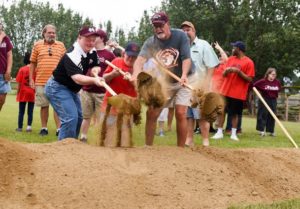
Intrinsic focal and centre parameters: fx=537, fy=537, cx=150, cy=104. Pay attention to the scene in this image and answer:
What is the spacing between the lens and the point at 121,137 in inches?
243

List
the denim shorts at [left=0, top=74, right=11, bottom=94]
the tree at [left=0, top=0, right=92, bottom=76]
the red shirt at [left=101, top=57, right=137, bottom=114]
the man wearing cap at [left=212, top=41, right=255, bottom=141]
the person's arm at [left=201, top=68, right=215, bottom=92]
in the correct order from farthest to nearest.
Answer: the tree at [left=0, top=0, right=92, bottom=76], the man wearing cap at [left=212, top=41, right=255, bottom=141], the denim shorts at [left=0, top=74, right=11, bottom=94], the red shirt at [left=101, top=57, right=137, bottom=114], the person's arm at [left=201, top=68, right=215, bottom=92]

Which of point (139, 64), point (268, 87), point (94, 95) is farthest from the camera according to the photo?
point (268, 87)

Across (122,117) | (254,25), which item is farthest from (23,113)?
(254,25)

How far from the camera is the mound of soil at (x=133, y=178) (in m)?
4.48

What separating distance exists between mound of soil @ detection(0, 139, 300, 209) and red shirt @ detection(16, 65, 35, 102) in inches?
226

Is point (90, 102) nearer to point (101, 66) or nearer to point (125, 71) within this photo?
point (101, 66)

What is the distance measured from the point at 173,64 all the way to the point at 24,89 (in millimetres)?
5182

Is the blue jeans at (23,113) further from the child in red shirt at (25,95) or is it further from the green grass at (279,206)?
the green grass at (279,206)

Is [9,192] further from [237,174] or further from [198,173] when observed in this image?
[237,174]

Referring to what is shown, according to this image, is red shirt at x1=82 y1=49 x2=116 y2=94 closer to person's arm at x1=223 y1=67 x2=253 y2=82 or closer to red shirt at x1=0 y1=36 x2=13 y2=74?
red shirt at x1=0 y1=36 x2=13 y2=74

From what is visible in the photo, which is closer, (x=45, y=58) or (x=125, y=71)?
(x=125, y=71)

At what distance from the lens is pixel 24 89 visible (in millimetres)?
11344

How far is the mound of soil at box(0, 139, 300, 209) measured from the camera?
4.48 metres

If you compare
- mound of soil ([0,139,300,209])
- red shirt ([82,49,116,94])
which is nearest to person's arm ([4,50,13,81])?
red shirt ([82,49,116,94])
